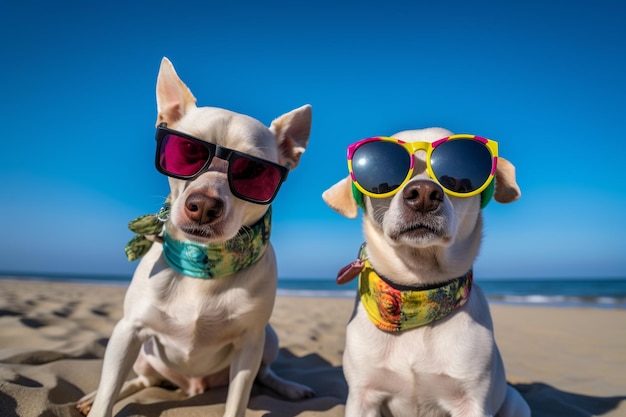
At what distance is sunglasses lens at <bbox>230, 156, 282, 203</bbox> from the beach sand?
4.54ft

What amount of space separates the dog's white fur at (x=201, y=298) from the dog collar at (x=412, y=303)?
0.69m

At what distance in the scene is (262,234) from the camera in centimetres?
245

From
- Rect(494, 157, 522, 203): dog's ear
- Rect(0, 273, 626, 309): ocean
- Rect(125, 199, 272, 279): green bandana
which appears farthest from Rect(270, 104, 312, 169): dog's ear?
Rect(0, 273, 626, 309): ocean

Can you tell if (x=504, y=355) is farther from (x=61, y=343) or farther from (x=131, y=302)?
(x=61, y=343)

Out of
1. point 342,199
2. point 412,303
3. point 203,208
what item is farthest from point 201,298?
point 412,303

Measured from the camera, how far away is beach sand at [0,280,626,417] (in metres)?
2.60

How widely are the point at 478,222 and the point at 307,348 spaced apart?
2863mm

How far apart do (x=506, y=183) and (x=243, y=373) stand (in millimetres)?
1828

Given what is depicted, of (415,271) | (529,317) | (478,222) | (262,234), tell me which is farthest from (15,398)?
(529,317)

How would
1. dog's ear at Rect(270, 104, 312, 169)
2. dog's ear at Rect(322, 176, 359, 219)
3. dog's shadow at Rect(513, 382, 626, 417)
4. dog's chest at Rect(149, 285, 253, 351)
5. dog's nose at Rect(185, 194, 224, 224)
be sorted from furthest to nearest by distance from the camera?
dog's shadow at Rect(513, 382, 626, 417) → dog's ear at Rect(270, 104, 312, 169) → dog's ear at Rect(322, 176, 359, 219) → dog's chest at Rect(149, 285, 253, 351) → dog's nose at Rect(185, 194, 224, 224)

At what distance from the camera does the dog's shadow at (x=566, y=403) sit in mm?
2953

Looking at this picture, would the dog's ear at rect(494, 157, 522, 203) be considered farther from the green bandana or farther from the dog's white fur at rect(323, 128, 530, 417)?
the green bandana

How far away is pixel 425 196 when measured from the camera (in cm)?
199

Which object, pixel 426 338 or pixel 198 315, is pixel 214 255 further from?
A: pixel 426 338
